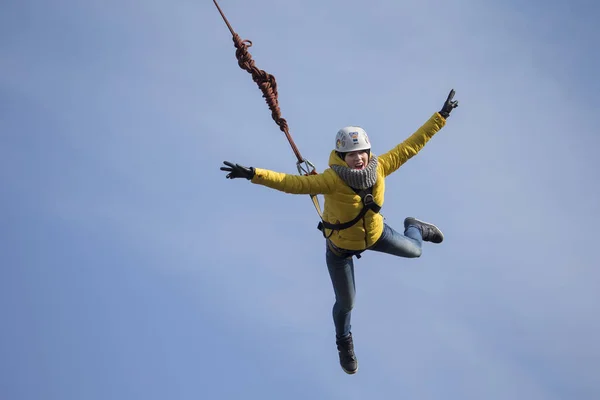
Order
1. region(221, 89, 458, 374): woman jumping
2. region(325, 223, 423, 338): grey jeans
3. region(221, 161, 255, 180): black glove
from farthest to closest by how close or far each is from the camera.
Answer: region(325, 223, 423, 338): grey jeans, region(221, 89, 458, 374): woman jumping, region(221, 161, 255, 180): black glove

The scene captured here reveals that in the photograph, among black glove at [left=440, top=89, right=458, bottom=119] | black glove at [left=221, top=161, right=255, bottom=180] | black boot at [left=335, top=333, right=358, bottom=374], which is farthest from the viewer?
black boot at [left=335, top=333, right=358, bottom=374]

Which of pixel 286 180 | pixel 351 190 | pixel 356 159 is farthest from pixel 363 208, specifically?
pixel 286 180

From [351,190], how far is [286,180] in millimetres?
1309

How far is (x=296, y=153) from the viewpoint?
14.1 metres

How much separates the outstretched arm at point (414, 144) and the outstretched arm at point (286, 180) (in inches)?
47.5

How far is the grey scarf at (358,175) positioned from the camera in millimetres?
13500

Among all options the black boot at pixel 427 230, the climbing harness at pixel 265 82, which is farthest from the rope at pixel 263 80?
the black boot at pixel 427 230

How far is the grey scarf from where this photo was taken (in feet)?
44.3

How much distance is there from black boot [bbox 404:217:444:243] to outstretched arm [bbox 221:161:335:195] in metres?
3.97

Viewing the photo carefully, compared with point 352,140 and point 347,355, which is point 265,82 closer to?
point 352,140

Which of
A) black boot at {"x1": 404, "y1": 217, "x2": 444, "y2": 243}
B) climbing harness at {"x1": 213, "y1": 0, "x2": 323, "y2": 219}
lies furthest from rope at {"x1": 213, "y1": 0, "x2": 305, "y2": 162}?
black boot at {"x1": 404, "y1": 217, "x2": 444, "y2": 243}

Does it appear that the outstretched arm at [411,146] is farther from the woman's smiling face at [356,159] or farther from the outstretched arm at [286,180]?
the outstretched arm at [286,180]

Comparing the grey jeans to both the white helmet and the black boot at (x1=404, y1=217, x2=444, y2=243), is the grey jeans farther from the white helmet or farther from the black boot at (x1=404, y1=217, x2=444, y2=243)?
the white helmet

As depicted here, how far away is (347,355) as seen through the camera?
16.3m
